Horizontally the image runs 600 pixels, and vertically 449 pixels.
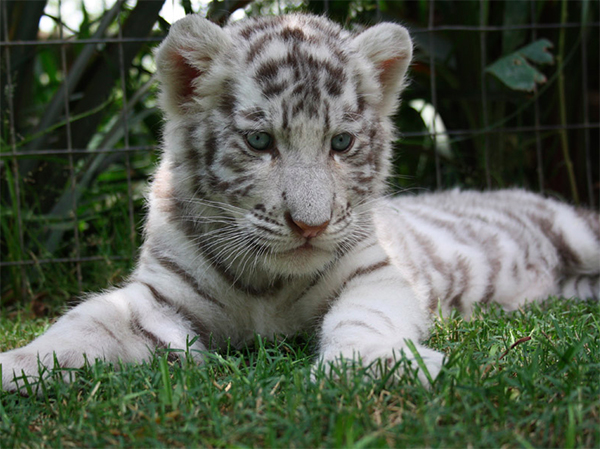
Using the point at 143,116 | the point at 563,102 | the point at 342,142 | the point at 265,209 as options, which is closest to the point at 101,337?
the point at 265,209

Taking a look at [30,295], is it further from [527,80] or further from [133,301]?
[527,80]

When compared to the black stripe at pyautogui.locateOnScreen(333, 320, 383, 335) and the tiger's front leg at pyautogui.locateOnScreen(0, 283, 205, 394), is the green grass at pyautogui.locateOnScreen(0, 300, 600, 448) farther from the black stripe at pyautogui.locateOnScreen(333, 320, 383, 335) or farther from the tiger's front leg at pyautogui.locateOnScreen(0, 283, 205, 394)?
the black stripe at pyautogui.locateOnScreen(333, 320, 383, 335)

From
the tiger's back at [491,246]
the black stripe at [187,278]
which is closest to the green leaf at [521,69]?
the tiger's back at [491,246]

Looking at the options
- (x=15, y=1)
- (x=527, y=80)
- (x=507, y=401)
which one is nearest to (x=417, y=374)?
(x=507, y=401)

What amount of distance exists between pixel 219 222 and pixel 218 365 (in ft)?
1.98

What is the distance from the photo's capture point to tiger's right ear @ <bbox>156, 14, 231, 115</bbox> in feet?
7.84

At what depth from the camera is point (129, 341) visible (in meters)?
2.21

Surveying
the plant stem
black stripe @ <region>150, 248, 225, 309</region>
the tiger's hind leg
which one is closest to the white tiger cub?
black stripe @ <region>150, 248, 225, 309</region>

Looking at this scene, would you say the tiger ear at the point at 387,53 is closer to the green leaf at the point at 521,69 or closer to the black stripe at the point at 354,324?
the black stripe at the point at 354,324

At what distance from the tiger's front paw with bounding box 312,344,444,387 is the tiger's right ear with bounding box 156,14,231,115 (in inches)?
46.6

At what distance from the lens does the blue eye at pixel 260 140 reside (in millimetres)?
2268

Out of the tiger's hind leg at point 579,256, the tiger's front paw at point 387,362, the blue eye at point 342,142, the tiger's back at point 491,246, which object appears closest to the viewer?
the tiger's front paw at point 387,362

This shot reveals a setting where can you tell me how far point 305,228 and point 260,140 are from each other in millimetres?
368

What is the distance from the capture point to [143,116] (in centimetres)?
422
